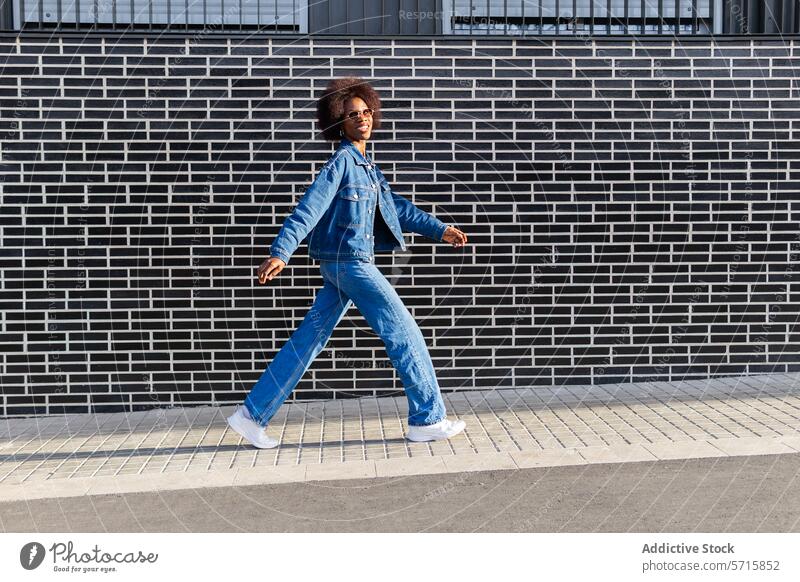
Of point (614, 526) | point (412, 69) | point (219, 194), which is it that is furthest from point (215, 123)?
point (614, 526)

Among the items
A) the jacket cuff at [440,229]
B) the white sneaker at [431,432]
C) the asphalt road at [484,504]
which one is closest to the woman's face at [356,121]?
the jacket cuff at [440,229]

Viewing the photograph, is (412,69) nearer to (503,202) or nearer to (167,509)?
(503,202)

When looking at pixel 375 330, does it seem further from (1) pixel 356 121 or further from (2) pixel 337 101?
(2) pixel 337 101

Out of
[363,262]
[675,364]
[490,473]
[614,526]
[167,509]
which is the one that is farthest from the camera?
[675,364]

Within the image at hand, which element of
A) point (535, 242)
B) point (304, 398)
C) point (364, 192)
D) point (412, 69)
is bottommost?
point (304, 398)

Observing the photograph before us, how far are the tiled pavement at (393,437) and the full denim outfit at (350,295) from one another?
0.32 meters

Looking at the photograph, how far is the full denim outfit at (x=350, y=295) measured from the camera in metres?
6.08

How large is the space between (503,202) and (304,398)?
2.05m

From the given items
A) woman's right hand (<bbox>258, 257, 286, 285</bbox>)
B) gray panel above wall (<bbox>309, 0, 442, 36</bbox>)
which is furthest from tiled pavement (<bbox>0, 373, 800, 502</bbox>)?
gray panel above wall (<bbox>309, 0, 442, 36</bbox>)

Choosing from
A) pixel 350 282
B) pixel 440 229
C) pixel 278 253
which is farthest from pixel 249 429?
pixel 440 229

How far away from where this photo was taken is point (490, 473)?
18.0ft

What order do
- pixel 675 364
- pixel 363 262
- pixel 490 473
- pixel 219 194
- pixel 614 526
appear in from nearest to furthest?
1. pixel 614 526
2. pixel 490 473
3. pixel 363 262
4. pixel 219 194
5. pixel 675 364

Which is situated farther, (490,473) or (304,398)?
(304,398)

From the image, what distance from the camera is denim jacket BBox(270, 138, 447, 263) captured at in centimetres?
590
